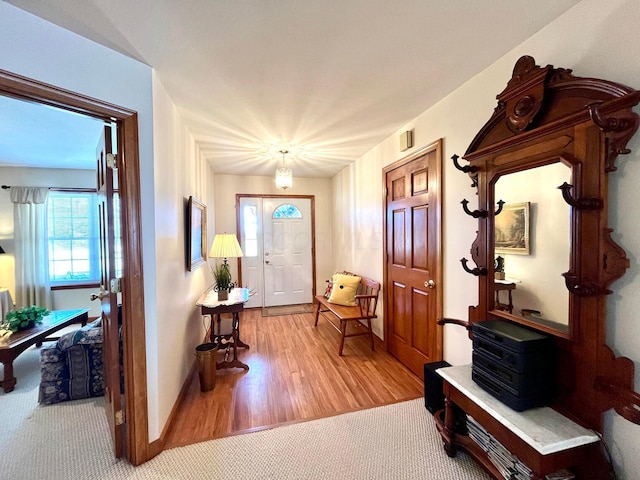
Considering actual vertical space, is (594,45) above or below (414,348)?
above

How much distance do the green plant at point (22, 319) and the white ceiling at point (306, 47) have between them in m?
2.65

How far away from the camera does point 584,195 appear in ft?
3.89

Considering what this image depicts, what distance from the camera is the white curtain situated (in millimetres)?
3871

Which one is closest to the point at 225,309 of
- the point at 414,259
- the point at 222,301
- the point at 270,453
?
the point at 222,301

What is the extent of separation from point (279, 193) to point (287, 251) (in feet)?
3.61

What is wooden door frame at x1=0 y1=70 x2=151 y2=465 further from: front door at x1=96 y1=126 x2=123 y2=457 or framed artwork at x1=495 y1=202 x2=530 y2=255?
framed artwork at x1=495 y1=202 x2=530 y2=255

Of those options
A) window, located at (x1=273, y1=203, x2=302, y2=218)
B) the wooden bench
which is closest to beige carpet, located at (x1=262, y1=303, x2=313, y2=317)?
the wooden bench

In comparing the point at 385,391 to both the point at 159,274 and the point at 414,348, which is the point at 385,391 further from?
Answer: the point at 159,274

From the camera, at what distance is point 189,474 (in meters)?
1.55

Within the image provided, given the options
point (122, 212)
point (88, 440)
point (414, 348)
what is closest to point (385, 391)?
point (414, 348)

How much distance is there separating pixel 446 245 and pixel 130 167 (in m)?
2.33

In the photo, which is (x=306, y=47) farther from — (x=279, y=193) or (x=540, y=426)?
(x=279, y=193)

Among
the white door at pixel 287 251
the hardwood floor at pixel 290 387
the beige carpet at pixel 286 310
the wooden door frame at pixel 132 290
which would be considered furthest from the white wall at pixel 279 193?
the wooden door frame at pixel 132 290

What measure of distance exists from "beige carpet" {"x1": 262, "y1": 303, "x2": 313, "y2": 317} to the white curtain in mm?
3255
